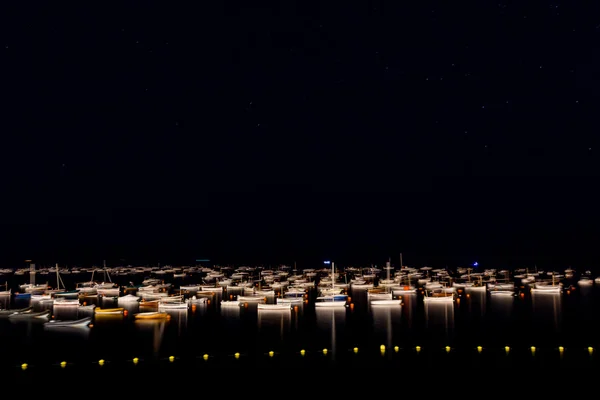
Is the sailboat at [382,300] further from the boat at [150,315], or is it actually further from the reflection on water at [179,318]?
the boat at [150,315]

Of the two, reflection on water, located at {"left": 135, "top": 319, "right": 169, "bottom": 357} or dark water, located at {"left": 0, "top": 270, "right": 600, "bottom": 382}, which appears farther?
reflection on water, located at {"left": 135, "top": 319, "right": 169, "bottom": 357}

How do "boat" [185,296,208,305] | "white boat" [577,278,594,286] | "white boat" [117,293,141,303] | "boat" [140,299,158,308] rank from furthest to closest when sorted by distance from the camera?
"white boat" [577,278,594,286] → "white boat" [117,293,141,303] → "boat" [185,296,208,305] → "boat" [140,299,158,308]

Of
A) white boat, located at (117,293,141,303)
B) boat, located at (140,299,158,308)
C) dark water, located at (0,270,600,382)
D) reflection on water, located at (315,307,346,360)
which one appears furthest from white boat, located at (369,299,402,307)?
white boat, located at (117,293,141,303)

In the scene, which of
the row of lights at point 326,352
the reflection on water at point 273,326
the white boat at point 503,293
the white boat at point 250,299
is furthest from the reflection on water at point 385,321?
the white boat at point 503,293

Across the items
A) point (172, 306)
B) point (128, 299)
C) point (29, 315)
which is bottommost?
point (128, 299)

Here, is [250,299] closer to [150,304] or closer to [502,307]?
[150,304]

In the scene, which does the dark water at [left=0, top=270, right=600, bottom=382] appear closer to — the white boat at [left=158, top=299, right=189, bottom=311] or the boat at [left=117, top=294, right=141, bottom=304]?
the white boat at [left=158, top=299, right=189, bottom=311]

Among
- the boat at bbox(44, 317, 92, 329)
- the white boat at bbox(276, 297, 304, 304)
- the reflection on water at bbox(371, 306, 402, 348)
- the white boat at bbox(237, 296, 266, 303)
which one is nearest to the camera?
the reflection on water at bbox(371, 306, 402, 348)

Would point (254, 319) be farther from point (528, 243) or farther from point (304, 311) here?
point (528, 243)

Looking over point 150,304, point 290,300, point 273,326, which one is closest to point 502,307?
point 290,300
